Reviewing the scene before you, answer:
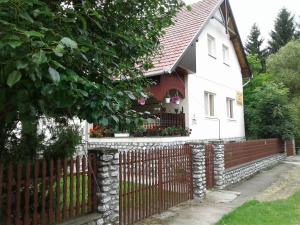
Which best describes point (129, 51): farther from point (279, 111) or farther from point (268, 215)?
point (279, 111)

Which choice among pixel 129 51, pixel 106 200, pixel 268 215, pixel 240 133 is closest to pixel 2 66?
pixel 129 51

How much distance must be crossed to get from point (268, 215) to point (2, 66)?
22.8 ft

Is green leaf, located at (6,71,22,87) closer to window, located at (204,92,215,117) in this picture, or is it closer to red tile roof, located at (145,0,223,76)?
red tile roof, located at (145,0,223,76)

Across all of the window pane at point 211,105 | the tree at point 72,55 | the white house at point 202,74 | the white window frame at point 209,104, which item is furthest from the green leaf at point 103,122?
the window pane at point 211,105

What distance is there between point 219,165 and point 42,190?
7.21 metres

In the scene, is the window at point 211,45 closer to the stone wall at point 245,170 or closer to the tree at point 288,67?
the stone wall at point 245,170

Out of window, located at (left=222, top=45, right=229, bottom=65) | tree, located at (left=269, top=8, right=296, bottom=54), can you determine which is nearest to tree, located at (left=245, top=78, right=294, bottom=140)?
window, located at (left=222, top=45, right=229, bottom=65)

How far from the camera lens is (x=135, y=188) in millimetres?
6715

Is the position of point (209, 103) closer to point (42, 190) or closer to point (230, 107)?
point (230, 107)

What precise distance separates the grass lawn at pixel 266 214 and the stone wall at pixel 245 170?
243 centimetres

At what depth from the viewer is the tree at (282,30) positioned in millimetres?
44531

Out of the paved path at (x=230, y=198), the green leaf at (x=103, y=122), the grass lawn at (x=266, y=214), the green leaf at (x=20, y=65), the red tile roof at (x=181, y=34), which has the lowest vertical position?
the grass lawn at (x=266, y=214)

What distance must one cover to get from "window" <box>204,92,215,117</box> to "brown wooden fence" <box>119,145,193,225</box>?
258 inches

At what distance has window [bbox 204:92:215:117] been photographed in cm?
1544
